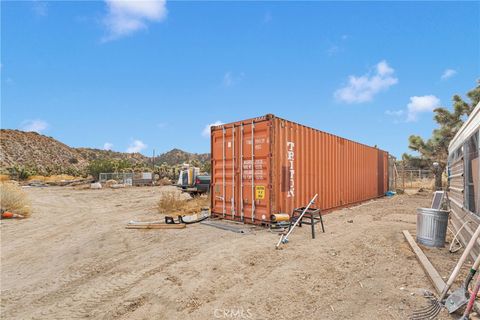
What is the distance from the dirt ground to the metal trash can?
0.47 m

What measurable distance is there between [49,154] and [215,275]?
8459 cm

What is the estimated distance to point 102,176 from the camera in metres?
37.2

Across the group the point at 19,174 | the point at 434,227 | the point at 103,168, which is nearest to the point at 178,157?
the point at 103,168

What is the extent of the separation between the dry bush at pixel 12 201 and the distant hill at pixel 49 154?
46.0 metres

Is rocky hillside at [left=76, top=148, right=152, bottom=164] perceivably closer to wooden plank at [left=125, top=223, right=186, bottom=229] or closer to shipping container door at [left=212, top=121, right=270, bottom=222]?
shipping container door at [left=212, top=121, right=270, bottom=222]

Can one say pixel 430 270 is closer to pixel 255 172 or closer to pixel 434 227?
pixel 434 227

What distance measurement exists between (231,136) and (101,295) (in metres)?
5.93

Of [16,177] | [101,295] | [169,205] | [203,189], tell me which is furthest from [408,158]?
[16,177]

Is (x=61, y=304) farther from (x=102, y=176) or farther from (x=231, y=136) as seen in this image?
(x=102, y=176)

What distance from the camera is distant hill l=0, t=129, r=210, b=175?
65.7m

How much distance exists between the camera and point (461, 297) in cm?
348

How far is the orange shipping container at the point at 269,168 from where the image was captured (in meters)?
8.42

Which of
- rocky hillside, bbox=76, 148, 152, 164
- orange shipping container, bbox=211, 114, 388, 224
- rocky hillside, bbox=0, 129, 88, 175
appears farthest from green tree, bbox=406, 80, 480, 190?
rocky hillside, bbox=76, 148, 152, 164

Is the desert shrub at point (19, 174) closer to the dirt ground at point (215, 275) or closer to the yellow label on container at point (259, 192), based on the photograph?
the dirt ground at point (215, 275)
